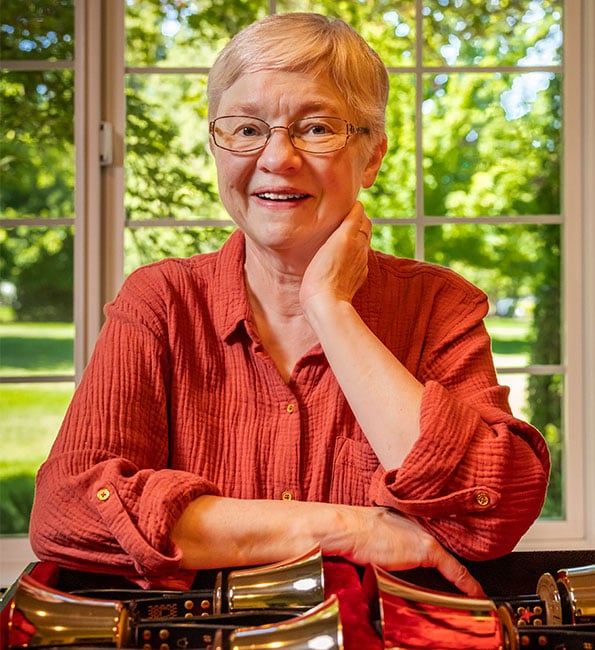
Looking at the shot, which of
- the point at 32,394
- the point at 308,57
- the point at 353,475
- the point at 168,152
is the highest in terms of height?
the point at 168,152

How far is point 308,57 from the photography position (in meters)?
1.46

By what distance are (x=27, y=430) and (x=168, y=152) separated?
4301 mm

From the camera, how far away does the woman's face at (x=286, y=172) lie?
1455 mm

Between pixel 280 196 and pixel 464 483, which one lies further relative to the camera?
pixel 280 196

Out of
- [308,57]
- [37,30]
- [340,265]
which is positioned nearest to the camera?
[308,57]

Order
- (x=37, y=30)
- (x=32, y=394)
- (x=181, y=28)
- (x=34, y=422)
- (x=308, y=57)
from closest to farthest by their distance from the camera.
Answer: (x=308, y=57), (x=37, y=30), (x=181, y=28), (x=34, y=422), (x=32, y=394)

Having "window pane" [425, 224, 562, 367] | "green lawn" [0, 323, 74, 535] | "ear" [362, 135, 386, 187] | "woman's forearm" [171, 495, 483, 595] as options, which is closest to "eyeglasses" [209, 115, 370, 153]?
"ear" [362, 135, 386, 187]

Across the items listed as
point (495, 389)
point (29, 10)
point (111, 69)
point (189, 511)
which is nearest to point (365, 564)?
point (189, 511)

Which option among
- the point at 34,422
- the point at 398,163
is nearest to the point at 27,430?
the point at 34,422

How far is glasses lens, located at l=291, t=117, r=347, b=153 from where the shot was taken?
4.83 ft

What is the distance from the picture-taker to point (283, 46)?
4.79 ft

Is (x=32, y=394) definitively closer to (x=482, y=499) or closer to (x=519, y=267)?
(x=519, y=267)

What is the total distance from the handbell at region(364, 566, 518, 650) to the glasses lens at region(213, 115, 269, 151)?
0.78 metres

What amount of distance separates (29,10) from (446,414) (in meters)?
2.05
